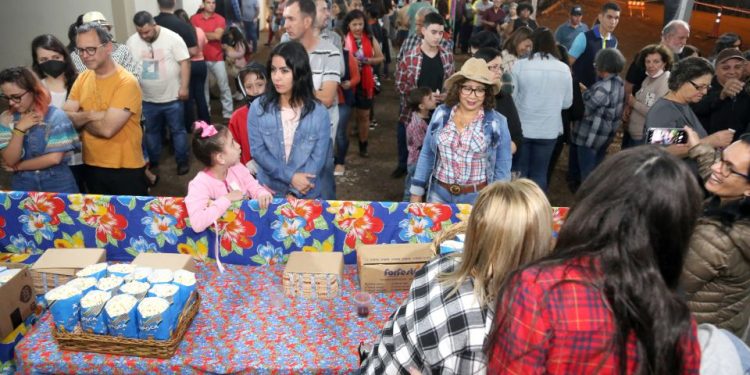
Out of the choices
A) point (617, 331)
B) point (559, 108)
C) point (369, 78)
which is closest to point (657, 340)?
point (617, 331)

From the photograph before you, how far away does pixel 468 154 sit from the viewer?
319cm

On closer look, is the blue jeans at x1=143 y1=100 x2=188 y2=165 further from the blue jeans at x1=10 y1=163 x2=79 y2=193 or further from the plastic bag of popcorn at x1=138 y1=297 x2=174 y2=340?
the plastic bag of popcorn at x1=138 y1=297 x2=174 y2=340

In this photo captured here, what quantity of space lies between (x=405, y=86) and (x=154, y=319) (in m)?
3.60

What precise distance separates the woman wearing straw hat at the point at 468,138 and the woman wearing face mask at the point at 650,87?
2.15 m

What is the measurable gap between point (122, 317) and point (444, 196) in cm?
188

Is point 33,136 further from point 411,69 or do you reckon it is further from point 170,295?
point 411,69

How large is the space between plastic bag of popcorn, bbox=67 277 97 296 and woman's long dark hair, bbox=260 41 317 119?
138cm

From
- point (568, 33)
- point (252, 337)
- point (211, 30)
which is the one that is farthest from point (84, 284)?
point (568, 33)

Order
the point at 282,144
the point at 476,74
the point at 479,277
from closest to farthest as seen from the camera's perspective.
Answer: the point at 479,277
the point at 476,74
the point at 282,144

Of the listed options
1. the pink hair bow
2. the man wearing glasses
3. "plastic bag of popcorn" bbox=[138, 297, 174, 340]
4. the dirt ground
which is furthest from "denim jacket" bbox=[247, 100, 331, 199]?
the dirt ground

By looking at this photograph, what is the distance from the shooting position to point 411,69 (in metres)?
5.18

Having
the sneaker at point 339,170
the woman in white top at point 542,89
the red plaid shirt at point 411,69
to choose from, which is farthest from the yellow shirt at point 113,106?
the woman in white top at point 542,89

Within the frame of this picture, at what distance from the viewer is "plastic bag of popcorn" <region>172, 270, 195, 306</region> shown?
2369mm

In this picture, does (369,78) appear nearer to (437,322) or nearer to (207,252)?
(207,252)
